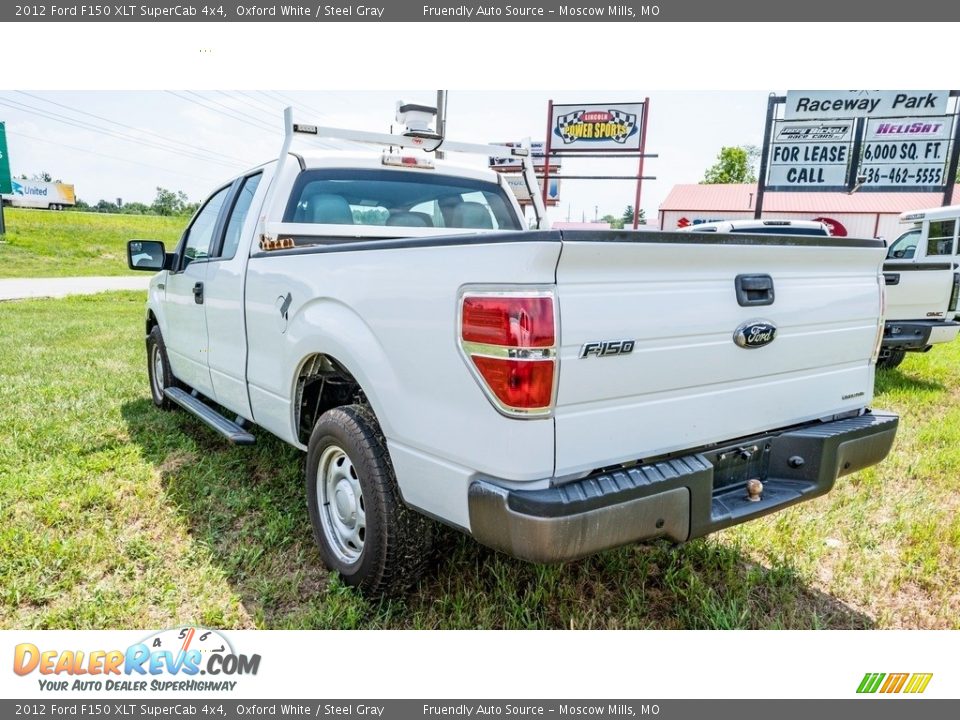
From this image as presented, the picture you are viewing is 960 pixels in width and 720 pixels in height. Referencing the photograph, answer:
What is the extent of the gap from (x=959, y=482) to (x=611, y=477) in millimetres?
3213

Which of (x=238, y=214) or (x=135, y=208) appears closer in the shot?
(x=238, y=214)

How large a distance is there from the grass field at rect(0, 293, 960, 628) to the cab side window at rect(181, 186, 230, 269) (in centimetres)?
135

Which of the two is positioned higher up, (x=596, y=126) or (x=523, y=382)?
(x=596, y=126)

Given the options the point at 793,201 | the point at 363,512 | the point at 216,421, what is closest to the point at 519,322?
the point at 363,512

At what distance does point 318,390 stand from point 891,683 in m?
2.68

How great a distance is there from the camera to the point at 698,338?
7.25 feet

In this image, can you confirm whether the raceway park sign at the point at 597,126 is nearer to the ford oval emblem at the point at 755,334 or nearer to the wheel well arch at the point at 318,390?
the wheel well arch at the point at 318,390

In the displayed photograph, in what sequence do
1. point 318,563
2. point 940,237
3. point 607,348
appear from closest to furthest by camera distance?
point 607,348, point 318,563, point 940,237

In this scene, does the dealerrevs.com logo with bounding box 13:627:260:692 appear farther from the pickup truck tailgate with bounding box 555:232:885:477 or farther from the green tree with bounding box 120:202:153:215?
the green tree with bounding box 120:202:153:215

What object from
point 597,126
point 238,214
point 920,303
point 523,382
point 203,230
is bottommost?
point 920,303

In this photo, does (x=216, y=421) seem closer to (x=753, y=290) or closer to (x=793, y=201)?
(x=753, y=290)

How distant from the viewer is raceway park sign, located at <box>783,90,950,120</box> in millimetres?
13531

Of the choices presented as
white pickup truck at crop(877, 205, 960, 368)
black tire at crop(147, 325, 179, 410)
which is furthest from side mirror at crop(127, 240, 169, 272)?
white pickup truck at crop(877, 205, 960, 368)

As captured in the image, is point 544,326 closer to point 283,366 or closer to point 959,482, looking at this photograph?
point 283,366
